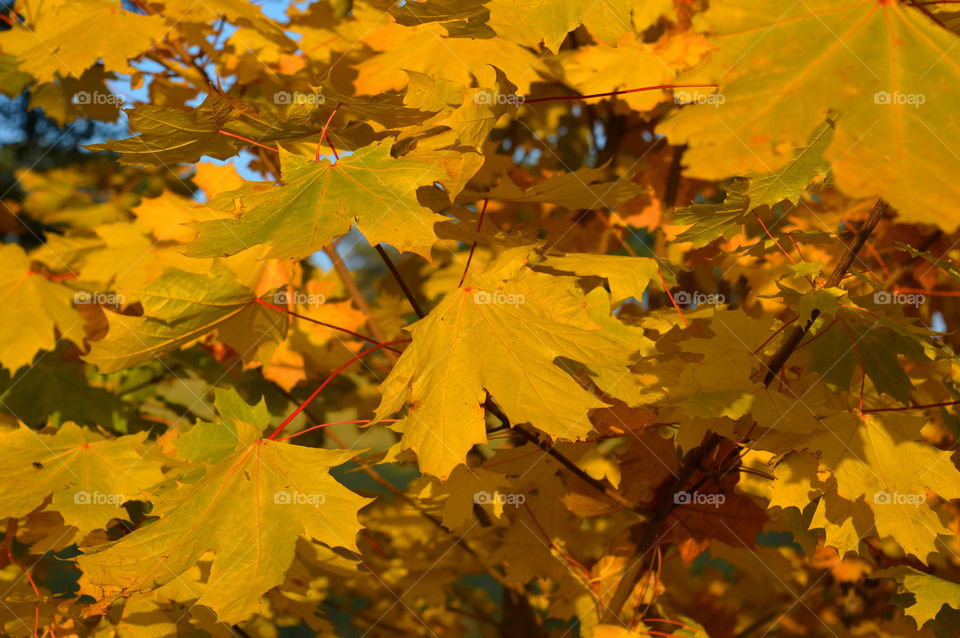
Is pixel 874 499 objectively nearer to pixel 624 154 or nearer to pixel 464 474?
pixel 464 474

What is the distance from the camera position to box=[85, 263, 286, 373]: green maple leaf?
206cm

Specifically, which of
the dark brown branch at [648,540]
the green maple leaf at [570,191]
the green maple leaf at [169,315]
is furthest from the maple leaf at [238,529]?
the dark brown branch at [648,540]

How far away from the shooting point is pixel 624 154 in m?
3.94

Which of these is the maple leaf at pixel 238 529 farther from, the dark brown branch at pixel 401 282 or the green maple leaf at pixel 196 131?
the green maple leaf at pixel 196 131

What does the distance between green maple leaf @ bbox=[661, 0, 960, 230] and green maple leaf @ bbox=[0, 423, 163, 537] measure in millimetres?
1744

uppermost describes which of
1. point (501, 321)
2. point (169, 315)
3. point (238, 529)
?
point (501, 321)

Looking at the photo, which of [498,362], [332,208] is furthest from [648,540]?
[332,208]

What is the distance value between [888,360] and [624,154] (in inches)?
85.0

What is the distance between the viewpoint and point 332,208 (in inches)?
59.2

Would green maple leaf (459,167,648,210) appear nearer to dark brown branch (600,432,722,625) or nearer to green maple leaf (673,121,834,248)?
green maple leaf (673,121,834,248)

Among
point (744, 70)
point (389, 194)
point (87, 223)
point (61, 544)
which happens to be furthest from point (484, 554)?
point (87, 223)

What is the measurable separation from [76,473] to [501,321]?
137cm

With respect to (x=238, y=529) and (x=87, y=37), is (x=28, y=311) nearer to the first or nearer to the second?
(x=87, y=37)

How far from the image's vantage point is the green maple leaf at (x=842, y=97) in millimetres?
990
